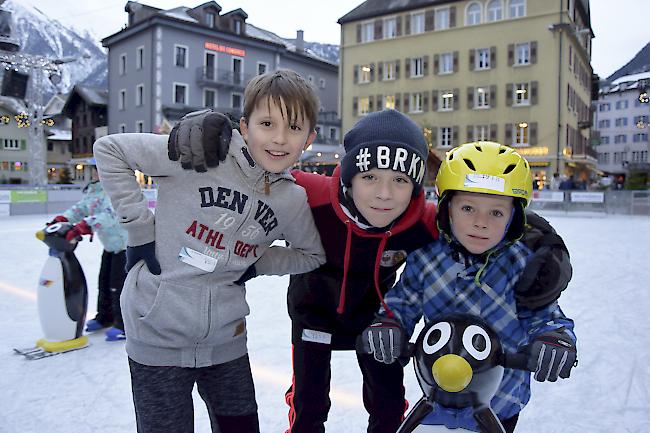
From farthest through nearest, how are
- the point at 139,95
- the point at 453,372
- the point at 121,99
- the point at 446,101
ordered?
the point at 121,99, the point at 139,95, the point at 446,101, the point at 453,372

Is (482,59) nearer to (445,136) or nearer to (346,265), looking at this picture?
(445,136)

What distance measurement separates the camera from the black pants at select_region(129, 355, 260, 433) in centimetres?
179

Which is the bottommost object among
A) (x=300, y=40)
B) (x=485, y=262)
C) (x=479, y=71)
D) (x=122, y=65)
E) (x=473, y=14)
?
(x=485, y=262)

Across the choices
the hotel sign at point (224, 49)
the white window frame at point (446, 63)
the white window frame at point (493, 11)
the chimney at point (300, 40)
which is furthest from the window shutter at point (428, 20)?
the hotel sign at point (224, 49)

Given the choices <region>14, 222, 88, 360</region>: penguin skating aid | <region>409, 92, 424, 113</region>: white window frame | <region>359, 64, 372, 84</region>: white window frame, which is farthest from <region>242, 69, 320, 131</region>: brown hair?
<region>359, 64, 372, 84</region>: white window frame

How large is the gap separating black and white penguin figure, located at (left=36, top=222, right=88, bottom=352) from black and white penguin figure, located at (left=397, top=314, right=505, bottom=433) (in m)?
3.51

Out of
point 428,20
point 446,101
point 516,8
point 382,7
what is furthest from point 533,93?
point 382,7

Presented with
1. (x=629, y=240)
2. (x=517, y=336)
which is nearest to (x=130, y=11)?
(x=629, y=240)

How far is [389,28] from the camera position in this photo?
118 feet

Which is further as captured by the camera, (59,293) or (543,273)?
(59,293)

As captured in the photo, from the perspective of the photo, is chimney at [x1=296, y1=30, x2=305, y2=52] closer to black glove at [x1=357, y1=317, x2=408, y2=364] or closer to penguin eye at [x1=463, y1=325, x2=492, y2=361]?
black glove at [x1=357, y1=317, x2=408, y2=364]

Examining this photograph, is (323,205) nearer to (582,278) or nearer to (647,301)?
(647,301)

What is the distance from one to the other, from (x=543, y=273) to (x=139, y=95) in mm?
35531

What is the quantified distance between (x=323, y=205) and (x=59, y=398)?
228cm
